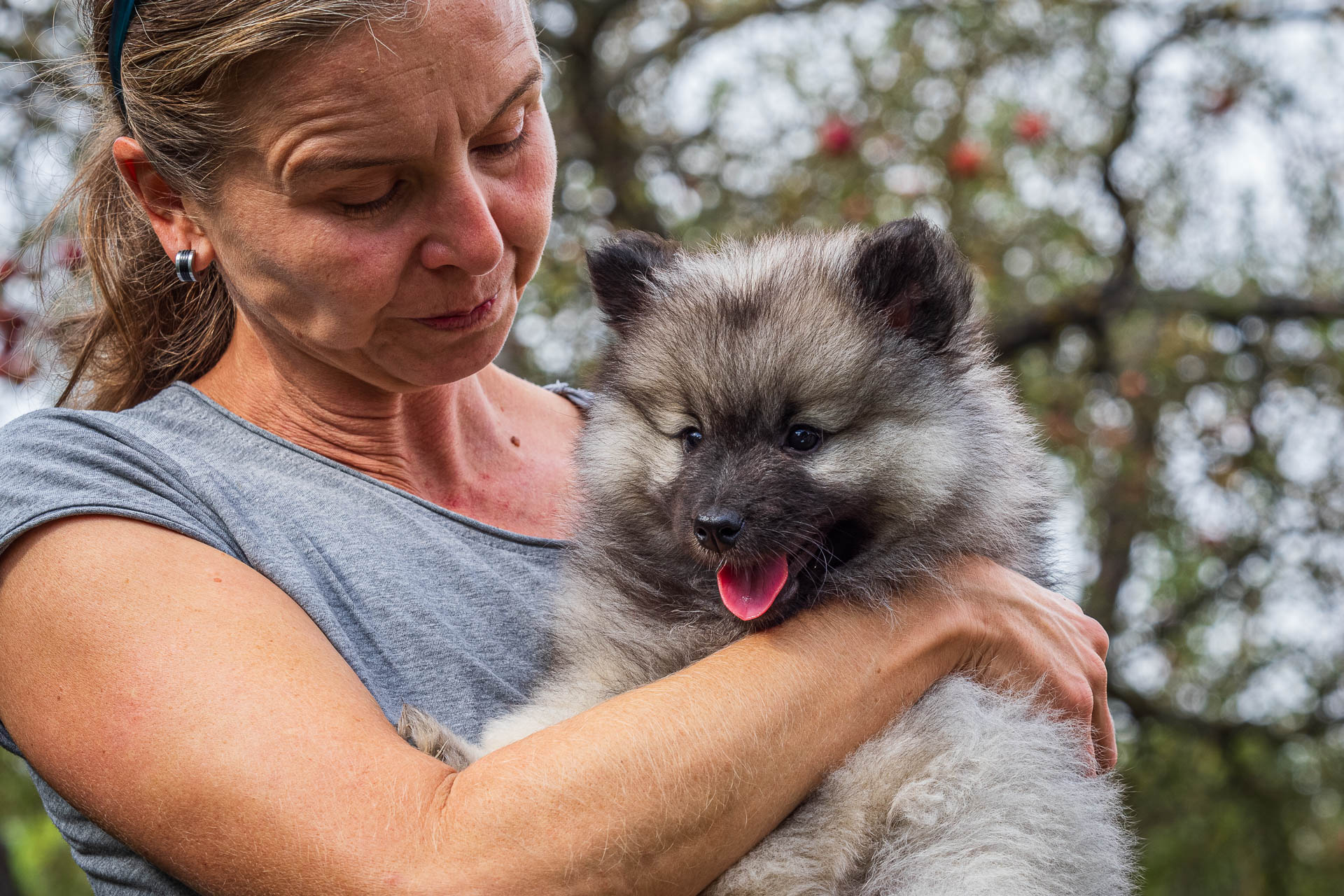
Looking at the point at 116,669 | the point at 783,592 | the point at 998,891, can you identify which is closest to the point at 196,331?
the point at 116,669

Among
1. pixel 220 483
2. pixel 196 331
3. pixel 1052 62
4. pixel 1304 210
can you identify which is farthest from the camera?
pixel 1052 62

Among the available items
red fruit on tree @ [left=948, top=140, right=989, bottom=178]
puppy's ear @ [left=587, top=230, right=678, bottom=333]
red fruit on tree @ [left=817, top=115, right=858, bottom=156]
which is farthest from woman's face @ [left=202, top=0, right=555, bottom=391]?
red fruit on tree @ [left=948, top=140, right=989, bottom=178]

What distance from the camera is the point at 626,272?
102 inches

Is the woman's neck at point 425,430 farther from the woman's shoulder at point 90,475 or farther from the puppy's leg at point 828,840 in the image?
the puppy's leg at point 828,840

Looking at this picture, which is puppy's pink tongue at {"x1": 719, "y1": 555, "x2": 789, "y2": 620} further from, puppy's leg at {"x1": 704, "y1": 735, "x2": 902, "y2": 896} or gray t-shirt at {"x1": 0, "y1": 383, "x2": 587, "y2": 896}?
gray t-shirt at {"x1": 0, "y1": 383, "x2": 587, "y2": 896}

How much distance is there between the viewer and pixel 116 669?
1.71 m

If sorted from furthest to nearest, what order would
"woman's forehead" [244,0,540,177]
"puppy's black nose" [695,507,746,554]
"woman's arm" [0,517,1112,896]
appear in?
"puppy's black nose" [695,507,746,554]
"woman's forehead" [244,0,540,177]
"woman's arm" [0,517,1112,896]

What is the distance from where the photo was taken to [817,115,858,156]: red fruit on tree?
4.96 m

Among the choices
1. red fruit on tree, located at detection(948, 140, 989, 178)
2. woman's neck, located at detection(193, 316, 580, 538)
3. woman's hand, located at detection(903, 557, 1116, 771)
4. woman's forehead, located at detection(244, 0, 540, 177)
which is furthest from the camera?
red fruit on tree, located at detection(948, 140, 989, 178)

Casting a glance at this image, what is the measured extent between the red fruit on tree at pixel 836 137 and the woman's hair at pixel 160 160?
2.96 meters

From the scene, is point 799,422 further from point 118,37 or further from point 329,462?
point 118,37

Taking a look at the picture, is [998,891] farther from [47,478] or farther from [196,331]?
[196,331]

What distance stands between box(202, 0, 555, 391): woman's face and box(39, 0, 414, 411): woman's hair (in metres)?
0.05

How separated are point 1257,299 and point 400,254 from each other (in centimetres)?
421
